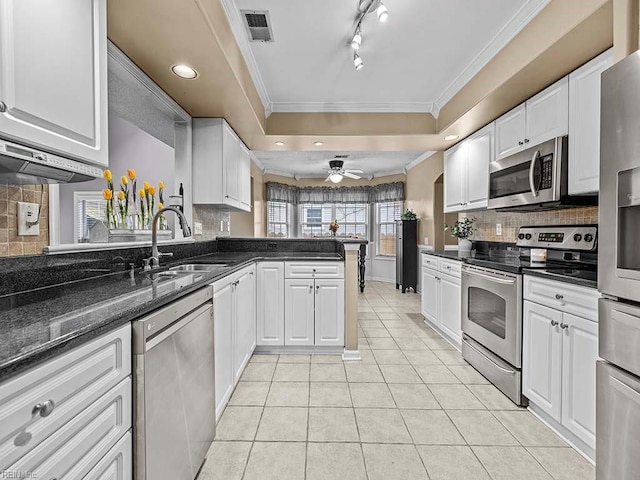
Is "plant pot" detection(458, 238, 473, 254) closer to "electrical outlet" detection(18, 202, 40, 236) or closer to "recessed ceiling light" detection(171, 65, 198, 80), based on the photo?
"recessed ceiling light" detection(171, 65, 198, 80)

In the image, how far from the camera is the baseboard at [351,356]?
292 cm

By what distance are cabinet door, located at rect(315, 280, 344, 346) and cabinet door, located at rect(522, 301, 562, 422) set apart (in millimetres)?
1453

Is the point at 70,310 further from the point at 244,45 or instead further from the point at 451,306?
the point at 451,306

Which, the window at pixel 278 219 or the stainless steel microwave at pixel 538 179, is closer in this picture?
the stainless steel microwave at pixel 538 179

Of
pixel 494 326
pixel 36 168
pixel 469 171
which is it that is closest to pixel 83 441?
pixel 36 168

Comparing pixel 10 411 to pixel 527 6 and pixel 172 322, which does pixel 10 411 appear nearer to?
pixel 172 322

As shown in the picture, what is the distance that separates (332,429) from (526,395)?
1274mm

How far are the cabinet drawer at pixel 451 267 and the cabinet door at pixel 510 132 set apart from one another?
3.53 ft

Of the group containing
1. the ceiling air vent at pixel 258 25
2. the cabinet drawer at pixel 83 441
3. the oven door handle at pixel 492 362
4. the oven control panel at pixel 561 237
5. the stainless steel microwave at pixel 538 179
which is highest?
the ceiling air vent at pixel 258 25

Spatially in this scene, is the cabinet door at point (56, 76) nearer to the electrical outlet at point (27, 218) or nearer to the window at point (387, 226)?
the electrical outlet at point (27, 218)

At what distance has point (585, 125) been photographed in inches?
82.4

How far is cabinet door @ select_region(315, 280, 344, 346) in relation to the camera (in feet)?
9.87

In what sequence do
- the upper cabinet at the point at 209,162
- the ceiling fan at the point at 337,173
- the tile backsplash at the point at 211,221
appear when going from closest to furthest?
the upper cabinet at the point at 209,162, the tile backsplash at the point at 211,221, the ceiling fan at the point at 337,173

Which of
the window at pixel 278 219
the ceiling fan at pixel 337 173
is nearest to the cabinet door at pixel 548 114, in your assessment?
the ceiling fan at pixel 337 173
